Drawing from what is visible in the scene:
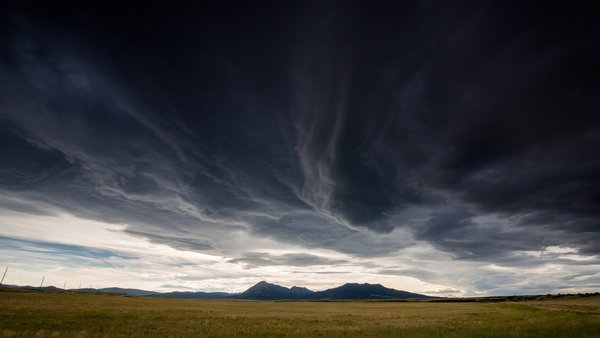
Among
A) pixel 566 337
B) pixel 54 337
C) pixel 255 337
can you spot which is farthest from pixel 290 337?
pixel 566 337

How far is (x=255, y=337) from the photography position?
19703 mm

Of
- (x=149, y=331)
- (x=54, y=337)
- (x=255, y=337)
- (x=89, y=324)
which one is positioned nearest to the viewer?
(x=54, y=337)

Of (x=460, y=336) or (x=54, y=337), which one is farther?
(x=460, y=336)

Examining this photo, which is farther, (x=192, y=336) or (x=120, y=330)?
(x=120, y=330)

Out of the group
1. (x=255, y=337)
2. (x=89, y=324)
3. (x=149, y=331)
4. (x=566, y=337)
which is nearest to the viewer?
(x=566, y=337)

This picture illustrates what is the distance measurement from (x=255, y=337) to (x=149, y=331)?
8.04 metres

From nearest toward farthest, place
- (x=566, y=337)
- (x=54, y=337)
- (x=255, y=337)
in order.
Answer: (x=54, y=337), (x=566, y=337), (x=255, y=337)

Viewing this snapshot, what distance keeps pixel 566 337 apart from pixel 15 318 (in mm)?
40590

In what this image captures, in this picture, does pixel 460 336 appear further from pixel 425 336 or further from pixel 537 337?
pixel 537 337

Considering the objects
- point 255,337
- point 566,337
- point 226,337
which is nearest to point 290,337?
point 255,337

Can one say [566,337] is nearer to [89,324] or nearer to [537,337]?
[537,337]

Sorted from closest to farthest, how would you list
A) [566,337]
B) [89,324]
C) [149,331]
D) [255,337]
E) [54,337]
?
[54,337] → [566,337] → [255,337] → [149,331] → [89,324]

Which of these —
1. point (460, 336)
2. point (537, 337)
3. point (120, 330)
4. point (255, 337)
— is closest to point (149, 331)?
point (120, 330)

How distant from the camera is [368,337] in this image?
789 inches
